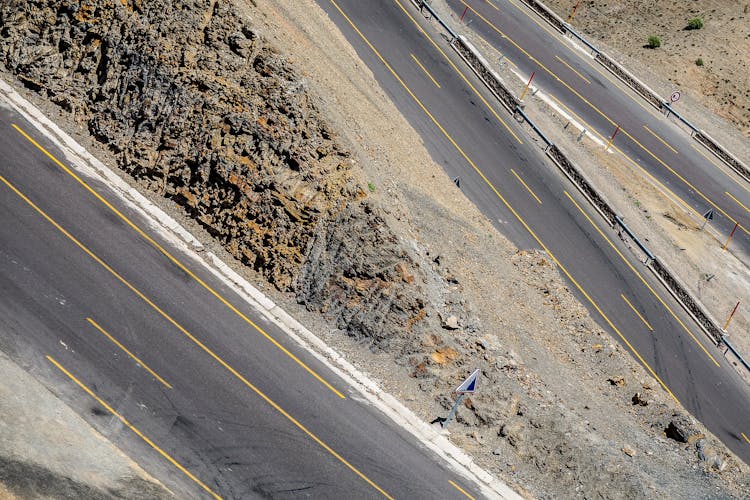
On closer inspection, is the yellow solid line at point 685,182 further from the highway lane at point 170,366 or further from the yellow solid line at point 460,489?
the yellow solid line at point 460,489

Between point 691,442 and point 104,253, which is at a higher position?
point 691,442

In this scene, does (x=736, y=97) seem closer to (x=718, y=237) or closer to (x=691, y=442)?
(x=718, y=237)

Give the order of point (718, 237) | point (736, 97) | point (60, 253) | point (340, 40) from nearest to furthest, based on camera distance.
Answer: point (60, 253) < point (340, 40) < point (718, 237) < point (736, 97)

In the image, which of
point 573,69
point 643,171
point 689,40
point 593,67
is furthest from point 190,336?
point 689,40

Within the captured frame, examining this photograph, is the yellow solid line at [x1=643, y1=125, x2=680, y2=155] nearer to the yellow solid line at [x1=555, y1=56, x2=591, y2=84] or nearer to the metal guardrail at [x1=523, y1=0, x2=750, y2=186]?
the metal guardrail at [x1=523, y1=0, x2=750, y2=186]

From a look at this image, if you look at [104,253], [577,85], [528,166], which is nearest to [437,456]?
[104,253]

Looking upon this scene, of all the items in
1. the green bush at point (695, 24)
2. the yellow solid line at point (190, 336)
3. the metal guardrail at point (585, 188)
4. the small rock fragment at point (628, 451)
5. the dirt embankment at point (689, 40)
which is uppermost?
the green bush at point (695, 24)

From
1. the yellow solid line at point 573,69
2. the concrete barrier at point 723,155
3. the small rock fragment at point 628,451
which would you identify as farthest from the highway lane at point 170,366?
the concrete barrier at point 723,155
